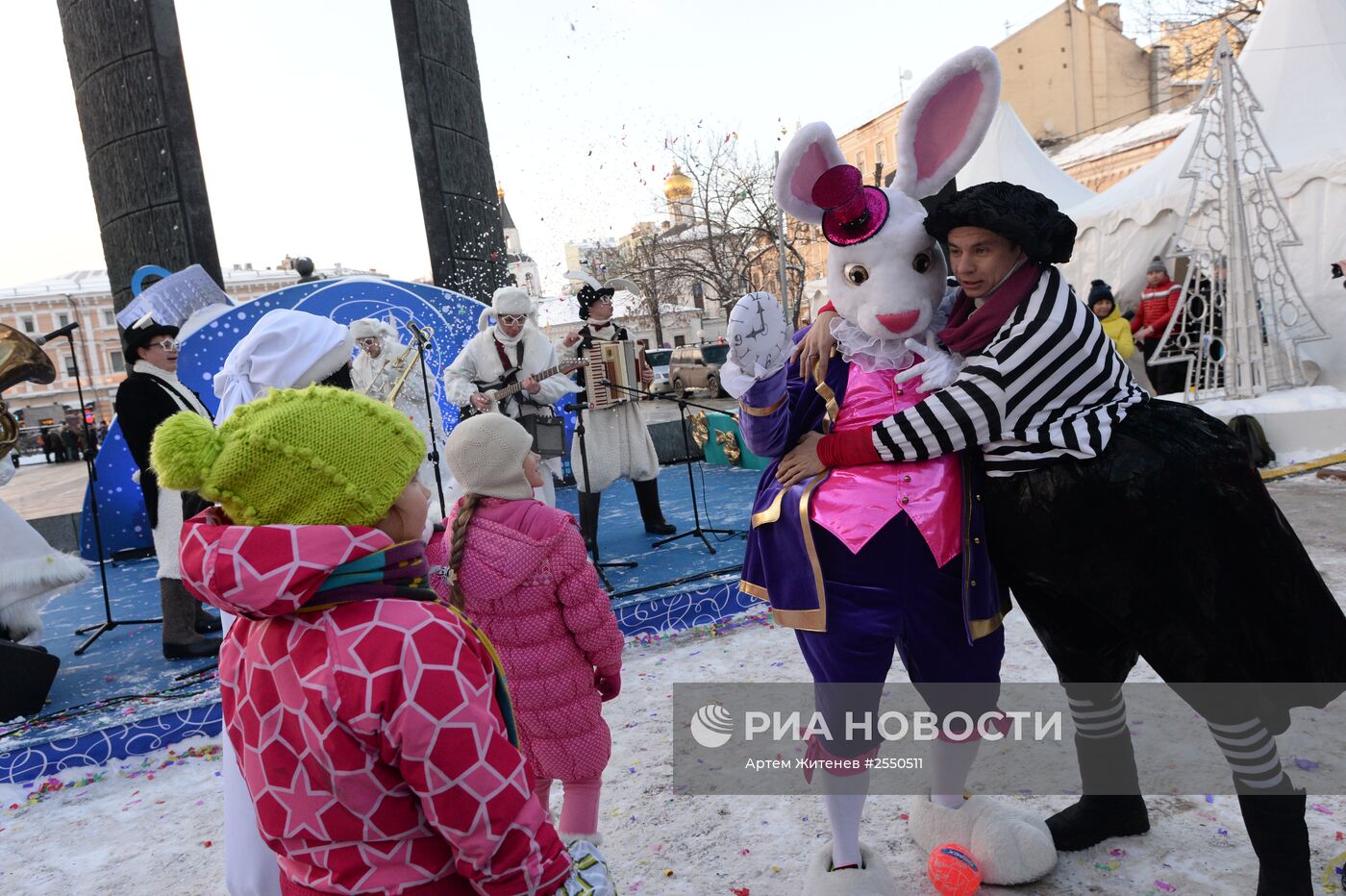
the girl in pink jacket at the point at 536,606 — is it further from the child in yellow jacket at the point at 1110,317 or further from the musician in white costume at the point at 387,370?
the child in yellow jacket at the point at 1110,317

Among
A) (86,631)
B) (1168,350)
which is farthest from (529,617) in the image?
(1168,350)

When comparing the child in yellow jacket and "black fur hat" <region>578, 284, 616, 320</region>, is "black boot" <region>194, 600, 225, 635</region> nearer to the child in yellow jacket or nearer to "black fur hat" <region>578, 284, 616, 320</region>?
"black fur hat" <region>578, 284, 616, 320</region>

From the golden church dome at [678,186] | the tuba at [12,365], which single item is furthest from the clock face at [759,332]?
the golden church dome at [678,186]

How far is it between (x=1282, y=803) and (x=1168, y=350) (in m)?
8.16

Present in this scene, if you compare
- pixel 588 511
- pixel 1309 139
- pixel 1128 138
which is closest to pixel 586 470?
pixel 588 511

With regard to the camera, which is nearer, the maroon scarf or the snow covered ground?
the maroon scarf

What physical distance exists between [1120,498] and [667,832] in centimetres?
165

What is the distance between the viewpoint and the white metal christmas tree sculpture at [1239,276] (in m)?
7.26

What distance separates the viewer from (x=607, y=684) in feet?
7.68

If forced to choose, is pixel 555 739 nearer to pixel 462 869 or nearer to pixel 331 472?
pixel 462 869

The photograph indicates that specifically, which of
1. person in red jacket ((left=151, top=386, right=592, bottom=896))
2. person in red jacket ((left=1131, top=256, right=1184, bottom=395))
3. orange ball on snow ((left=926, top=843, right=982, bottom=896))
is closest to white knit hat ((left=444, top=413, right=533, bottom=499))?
person in red jacket ((left=151, top=386, right=592, bottom=896))

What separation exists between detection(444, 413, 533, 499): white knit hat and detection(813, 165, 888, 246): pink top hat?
961 mm

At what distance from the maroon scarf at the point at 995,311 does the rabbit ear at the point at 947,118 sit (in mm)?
416

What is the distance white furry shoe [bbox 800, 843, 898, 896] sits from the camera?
80.3 inches
